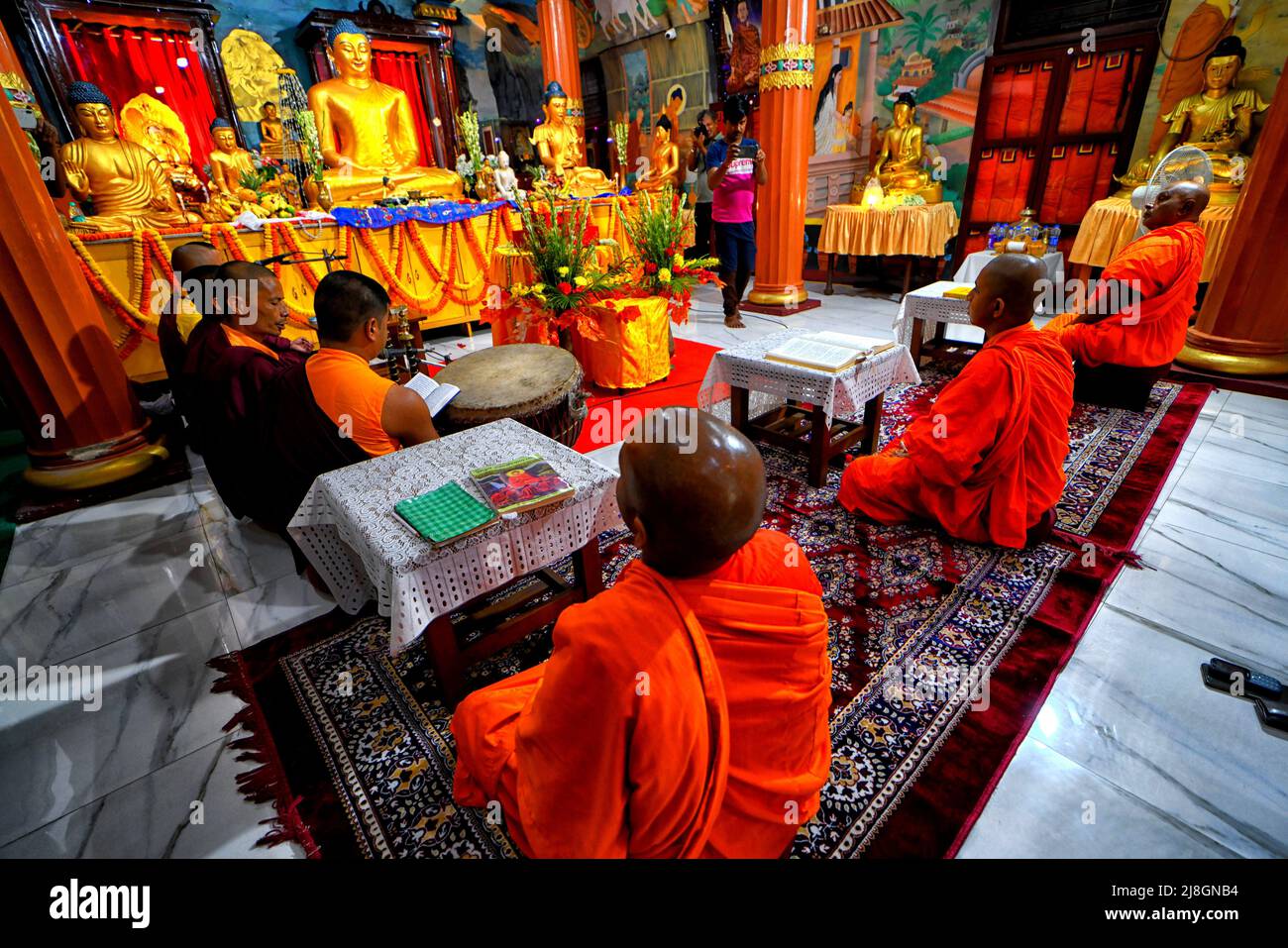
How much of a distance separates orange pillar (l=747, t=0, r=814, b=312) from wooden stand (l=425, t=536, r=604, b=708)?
5.89 metres

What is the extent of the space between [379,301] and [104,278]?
155 inches

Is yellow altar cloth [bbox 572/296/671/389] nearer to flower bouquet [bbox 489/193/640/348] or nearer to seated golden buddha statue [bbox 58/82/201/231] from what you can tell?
flower bouquet [bbox 489/193/640/348]

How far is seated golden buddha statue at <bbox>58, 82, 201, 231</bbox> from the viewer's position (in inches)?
185

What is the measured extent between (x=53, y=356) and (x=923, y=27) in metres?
9.83

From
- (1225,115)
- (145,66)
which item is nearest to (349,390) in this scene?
(1225,115)

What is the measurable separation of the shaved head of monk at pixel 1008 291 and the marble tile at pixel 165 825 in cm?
313

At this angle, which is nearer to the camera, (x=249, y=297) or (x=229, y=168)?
(x=249, y=297)

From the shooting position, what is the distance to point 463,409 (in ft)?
8.91

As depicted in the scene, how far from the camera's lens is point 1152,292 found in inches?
147

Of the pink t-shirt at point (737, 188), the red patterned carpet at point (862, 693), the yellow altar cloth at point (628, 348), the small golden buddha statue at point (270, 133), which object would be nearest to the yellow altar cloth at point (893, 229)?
the pink t-shirt at point (737, 188)

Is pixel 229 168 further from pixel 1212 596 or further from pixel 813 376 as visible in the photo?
pixel 1212 596

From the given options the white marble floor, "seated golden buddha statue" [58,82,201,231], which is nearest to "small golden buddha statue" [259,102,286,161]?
"seated golden buddha statue" [58,82,201,231]
